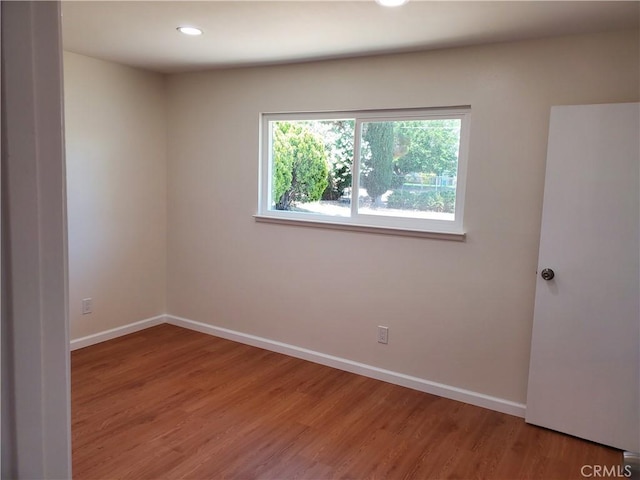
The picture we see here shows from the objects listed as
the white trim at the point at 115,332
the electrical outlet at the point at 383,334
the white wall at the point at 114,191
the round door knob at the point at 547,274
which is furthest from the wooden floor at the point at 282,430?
the round door knob at the point at 547,274

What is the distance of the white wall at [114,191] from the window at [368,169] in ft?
3.73

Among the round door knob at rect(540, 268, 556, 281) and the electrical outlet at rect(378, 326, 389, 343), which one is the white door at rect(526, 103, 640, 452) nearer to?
the round door knob at rect(540, 268, 556, 281)

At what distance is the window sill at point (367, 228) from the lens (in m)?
Result: 3.08

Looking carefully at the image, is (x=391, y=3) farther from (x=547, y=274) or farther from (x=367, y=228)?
(x=547, y=274)

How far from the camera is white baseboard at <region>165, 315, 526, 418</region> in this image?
304cm

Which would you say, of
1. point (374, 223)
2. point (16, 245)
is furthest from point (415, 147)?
point (16, 245)

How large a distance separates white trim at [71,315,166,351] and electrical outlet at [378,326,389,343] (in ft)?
7.39

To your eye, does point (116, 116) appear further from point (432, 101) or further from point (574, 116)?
point (574, 116)

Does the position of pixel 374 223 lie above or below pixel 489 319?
above

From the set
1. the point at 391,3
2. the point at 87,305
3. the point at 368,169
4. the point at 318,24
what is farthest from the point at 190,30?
the point at 87,305

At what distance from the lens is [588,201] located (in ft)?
8.37

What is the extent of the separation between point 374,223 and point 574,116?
4.64 feet

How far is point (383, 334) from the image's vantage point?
11.2 feet

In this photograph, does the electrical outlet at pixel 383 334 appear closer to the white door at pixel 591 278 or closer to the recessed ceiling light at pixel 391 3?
the white door at pixel 591 278
